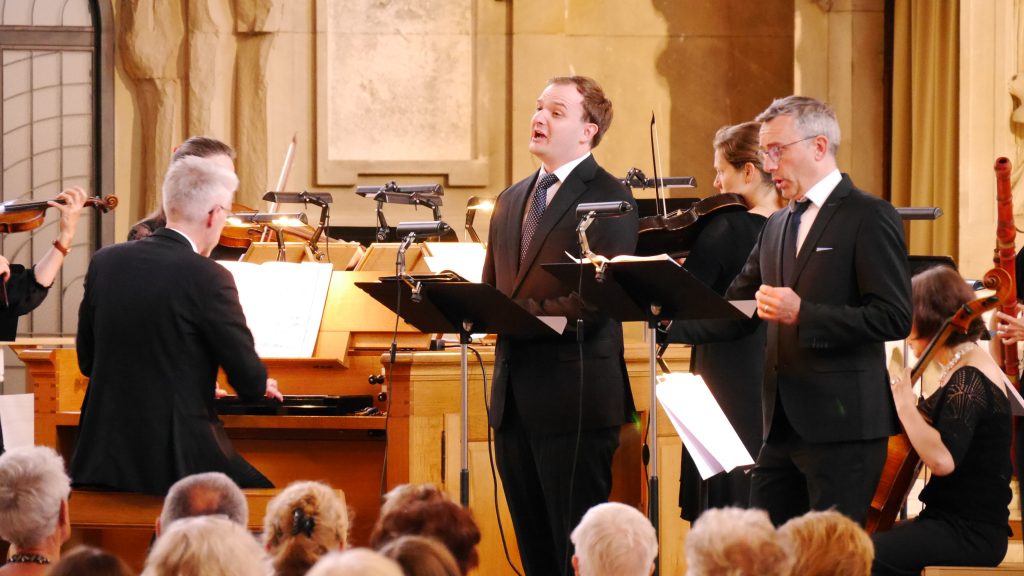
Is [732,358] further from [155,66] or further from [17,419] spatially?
[155,66]

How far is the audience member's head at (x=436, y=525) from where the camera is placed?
9.78 ft

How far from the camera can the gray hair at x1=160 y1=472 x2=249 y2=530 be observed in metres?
3.10

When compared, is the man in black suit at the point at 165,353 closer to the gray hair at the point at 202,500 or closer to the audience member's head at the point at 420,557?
the gray hair at the point at 202,500

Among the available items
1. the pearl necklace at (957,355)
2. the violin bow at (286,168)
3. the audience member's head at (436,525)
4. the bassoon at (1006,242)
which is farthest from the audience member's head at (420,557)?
the violin bow at (286,168)

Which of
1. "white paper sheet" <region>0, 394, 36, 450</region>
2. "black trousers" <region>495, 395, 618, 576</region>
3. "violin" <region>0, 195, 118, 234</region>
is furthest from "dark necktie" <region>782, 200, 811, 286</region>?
"white paper sheet" <region>0, 394, 36, 450</region>

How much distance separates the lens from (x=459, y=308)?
3.93 meters

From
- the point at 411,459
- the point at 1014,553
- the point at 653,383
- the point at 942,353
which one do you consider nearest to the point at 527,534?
the point at 653,383

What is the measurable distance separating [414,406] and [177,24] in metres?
5.49

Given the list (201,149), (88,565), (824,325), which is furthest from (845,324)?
(201,149)

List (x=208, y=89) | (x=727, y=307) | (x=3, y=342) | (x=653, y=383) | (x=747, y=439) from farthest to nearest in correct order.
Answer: (x=208, y=89)
(x=3, y=342)
(x=747, y=439)
(x=653, y=383)
(x=727, y=307)

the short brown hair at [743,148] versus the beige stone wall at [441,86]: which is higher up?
the beige stone wall at [441,86]

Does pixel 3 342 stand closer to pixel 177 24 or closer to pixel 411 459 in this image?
pixel 411 459

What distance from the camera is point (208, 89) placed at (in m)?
9.45

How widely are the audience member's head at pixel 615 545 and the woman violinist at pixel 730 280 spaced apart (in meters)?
1.91
